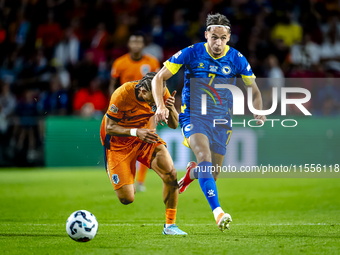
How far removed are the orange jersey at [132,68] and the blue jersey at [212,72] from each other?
3.87m

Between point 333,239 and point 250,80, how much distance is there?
2037mm

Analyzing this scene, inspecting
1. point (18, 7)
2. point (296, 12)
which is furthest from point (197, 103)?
point (18, 7)

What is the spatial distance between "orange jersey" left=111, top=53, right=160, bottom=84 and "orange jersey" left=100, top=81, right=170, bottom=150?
347 centimetres

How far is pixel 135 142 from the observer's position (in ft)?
20.9

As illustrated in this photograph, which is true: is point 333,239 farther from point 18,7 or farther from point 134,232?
point 18,7

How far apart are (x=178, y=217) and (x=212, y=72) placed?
7.26 feet

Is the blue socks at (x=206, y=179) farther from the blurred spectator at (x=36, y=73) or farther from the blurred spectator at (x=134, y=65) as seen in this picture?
the blurred spectator at (x=36, y=73)

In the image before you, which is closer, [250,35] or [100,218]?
[100,218]

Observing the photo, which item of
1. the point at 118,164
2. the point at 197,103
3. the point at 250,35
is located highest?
the point at 250,35

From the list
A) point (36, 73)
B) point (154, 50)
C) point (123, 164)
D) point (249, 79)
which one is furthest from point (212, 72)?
point (36, 73)

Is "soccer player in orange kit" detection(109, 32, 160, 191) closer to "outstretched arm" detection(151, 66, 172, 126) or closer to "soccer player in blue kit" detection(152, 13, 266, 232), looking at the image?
"soccer player in blue kit" detection(152, 13, 266, 232)

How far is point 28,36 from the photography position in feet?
53.8

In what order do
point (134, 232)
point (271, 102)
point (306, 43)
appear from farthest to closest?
point (306, 43) → point (271, 102) → point (134, 232)

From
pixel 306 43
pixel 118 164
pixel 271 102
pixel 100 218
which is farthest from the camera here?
pixel 306 43
